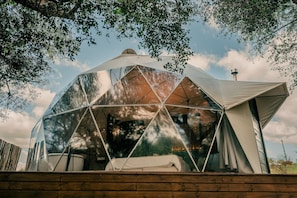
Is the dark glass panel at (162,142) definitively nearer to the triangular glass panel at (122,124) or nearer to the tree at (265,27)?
the triangular glass panel at (122,124)

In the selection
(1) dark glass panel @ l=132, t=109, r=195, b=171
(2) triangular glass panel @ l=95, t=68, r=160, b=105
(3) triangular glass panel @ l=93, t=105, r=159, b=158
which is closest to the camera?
(1) dark glass panel @ l=132, t=109, r=195, b=171

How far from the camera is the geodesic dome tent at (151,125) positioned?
5375mm

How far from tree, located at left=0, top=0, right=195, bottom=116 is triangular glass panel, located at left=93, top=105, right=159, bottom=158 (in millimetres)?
1777

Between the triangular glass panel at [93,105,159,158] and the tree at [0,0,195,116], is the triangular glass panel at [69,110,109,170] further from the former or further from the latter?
the tree at [0,0,195,116]

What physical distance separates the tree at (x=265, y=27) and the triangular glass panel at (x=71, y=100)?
435 cm

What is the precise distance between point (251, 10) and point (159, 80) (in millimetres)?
3332

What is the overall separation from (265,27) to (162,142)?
191 inches

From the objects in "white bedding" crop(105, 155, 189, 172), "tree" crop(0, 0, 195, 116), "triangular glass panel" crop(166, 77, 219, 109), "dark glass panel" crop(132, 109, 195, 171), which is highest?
"tree" crop(0, 0, 195, 116)

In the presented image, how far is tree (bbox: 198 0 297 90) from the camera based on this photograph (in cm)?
721

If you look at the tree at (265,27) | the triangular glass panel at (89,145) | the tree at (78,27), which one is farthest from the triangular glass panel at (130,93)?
the tree at (265,27)

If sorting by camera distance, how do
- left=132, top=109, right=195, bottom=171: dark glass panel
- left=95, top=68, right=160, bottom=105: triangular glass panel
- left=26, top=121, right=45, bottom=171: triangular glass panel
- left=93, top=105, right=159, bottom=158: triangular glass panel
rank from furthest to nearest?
left=26, top=121, right=45, bottom=171: triangular glass panel < left=95, top=68, right=160, bottom=105: triangular glass panel < left=93, top=105, right=159, bottom=158: triangular glass panel < left=132, top=109, right=195, bottom=171: dark glass panel

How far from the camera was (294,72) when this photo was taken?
7652 mm

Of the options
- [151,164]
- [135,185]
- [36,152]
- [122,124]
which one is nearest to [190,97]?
[122,124]

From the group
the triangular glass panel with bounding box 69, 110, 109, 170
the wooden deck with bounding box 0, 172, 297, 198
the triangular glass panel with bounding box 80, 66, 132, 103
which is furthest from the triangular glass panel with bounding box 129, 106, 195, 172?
the triangular glass panel with bounding box 80, 66, 132, 103
